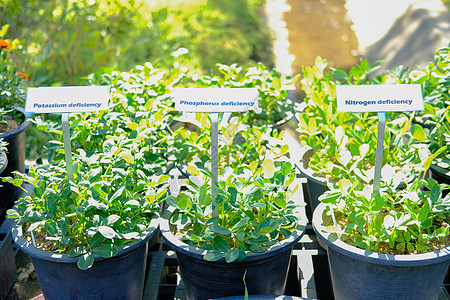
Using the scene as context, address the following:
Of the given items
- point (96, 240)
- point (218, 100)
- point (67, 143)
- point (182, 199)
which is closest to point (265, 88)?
point (218, 100)

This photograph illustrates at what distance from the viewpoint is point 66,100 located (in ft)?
5.52

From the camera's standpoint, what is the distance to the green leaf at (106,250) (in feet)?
5.13

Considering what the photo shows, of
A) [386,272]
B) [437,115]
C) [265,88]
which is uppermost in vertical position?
[265,88]

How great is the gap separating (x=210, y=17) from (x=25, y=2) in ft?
7.19

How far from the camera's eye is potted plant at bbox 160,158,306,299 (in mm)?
1582

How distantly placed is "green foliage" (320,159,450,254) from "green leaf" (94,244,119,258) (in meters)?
0.68

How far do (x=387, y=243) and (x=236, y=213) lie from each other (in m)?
0.51

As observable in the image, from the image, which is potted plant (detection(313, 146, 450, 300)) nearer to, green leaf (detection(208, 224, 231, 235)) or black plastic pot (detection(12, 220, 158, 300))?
green leaf (detection(208, 224, 231, 235))

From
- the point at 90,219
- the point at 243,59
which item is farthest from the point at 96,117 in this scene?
the point at 243,59

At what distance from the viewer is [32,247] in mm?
1629

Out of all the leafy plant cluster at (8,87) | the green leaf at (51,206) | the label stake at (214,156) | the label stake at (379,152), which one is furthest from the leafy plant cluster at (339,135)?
the leafy plant cluster at (8,87)

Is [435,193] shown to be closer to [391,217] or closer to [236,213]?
[391,217]

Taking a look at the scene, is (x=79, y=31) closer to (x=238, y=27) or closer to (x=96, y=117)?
(x=96, y=117)

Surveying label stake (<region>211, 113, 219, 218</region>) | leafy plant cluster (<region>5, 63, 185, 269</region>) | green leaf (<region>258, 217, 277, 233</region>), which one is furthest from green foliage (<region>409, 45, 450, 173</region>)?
leafy plant cluster (<region>5, 63, 185, 269</region>)
